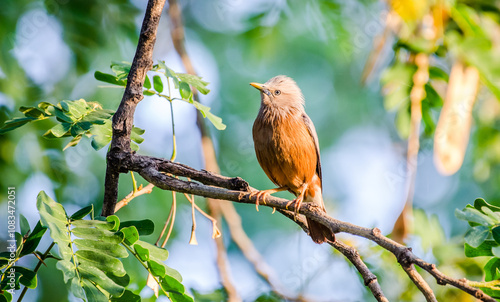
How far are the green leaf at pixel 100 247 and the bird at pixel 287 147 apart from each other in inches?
76.5

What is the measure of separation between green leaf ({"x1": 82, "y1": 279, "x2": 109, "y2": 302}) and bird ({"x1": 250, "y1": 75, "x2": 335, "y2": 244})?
2.10 metres

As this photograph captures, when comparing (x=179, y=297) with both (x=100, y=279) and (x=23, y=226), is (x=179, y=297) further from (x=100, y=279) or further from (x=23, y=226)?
(x=23, y=226)

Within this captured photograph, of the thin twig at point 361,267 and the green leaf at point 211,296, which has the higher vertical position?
the thin twig at point 361,267

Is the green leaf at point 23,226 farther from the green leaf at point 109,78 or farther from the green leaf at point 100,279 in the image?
the green leaf at point 109,78

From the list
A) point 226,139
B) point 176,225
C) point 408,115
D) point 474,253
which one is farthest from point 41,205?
point 226,139

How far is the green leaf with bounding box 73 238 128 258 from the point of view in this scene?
99.2 inches

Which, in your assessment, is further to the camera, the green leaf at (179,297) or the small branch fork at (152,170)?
the green leaf at (179,297)

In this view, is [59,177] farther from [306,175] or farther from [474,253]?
[474,253]

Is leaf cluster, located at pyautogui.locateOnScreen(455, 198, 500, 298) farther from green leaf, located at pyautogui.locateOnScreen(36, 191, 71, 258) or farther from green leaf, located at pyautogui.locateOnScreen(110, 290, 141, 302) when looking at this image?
green leaf, located at pyautogui.locateOnScreen(36, 191, 71, 258)

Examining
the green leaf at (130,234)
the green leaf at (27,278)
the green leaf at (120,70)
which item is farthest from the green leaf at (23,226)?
the green leaf at (120,70)

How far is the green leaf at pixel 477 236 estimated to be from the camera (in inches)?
99.6

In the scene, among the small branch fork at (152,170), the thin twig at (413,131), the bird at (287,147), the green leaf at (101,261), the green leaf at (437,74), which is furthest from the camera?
the green leaf at (437,74)

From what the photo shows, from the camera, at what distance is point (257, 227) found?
9688 millimetres

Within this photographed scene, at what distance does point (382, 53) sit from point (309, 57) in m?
6.18
